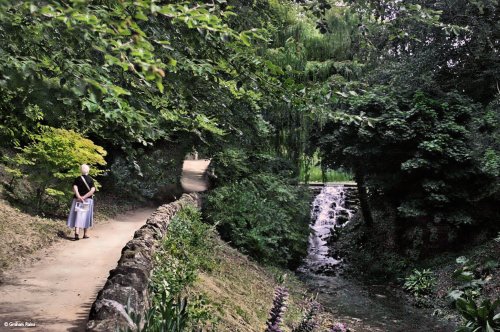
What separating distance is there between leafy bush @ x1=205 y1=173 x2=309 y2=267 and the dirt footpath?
352 cm

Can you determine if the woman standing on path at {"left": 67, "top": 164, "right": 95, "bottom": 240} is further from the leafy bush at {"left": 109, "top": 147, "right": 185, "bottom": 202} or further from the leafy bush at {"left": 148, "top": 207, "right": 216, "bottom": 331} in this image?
the leafy bush at {"left": 109, "top": 147, "right": 185, "bottom": 202}

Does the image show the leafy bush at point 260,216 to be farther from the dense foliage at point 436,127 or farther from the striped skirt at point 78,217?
the striped skirt at point 78,217

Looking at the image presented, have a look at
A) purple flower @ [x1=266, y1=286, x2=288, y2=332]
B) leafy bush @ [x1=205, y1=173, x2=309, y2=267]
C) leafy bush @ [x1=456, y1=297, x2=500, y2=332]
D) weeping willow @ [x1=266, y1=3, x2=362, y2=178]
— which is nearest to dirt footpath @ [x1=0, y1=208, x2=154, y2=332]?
purple flower @ [x1=266, y1=286, x2=288, y2=332]

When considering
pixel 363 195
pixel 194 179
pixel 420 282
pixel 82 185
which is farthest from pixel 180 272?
pixel 194 179

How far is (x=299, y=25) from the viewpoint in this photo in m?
17.9

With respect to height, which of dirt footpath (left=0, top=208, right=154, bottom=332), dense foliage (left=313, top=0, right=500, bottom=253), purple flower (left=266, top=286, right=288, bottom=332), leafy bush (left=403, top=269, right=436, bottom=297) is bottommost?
leafy bush (left=403, top=269, right=436, bottom=297)

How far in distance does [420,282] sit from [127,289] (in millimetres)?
10963

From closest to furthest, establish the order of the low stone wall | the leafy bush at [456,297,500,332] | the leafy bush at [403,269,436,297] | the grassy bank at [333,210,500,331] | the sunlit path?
the low stone wall, the leafy bush at [456,297,500,332], the grassy bank at [333,210,500,331], the leafy bush at [403,269,436,297], the sunlit path

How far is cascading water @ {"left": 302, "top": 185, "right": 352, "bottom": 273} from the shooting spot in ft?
56.4

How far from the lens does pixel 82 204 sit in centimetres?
923

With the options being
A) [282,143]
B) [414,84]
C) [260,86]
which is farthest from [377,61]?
[260,86]

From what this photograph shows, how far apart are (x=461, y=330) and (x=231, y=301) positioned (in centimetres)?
377

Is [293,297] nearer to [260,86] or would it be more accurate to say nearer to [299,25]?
[260,86]

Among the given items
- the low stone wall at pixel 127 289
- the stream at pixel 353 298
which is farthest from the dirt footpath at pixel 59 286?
the stream at pixel 353 298
